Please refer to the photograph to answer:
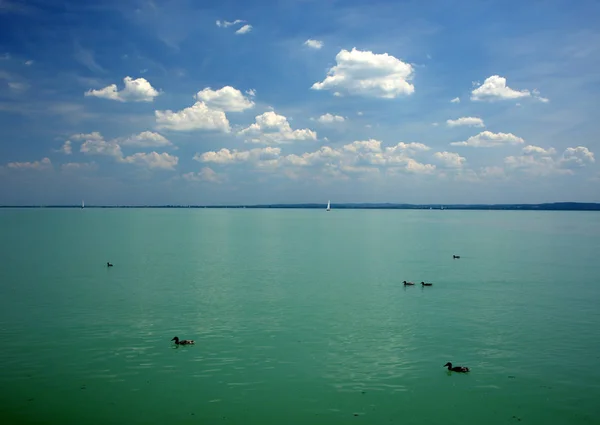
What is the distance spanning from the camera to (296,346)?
2395cm

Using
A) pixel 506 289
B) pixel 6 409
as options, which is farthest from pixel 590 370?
pixel 6 409

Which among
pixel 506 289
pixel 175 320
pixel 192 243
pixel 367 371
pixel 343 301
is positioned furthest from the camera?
pixel 192 243

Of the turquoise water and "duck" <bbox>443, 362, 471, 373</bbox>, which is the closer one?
the turquoise water

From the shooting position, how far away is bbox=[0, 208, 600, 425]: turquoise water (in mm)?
17219

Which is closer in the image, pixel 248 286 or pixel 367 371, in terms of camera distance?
pixel 367 371

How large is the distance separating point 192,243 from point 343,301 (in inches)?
1965

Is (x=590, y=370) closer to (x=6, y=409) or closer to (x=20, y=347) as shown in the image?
(x=6, y=409)

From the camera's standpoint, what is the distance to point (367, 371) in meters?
20.5

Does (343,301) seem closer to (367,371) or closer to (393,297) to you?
(393,297)

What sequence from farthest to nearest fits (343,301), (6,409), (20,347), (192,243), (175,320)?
(192,243) < (343,301) < (175,320) < (20,347) < (6,409)

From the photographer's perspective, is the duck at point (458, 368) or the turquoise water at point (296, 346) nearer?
the turquoise water at point (296, 346)

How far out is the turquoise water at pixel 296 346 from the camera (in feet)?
56.5

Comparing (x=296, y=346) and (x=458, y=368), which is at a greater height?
(x=458, y=368)

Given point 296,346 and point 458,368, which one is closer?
point 458,368
